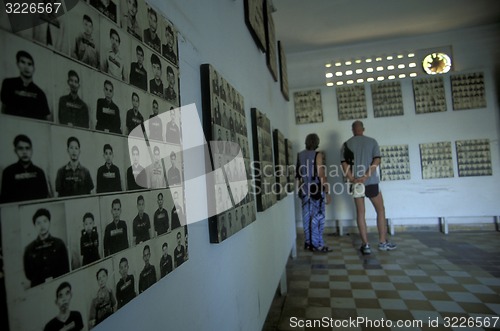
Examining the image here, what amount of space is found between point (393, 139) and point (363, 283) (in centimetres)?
265

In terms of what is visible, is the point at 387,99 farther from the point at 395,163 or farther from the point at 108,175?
the point at 108,175

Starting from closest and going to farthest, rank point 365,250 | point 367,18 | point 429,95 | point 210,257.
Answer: point 210,257
point 365,250
point 367,18
point 429,95

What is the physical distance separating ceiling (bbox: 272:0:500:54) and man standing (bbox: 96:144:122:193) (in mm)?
3484

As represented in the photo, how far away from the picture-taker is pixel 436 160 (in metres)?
4.33

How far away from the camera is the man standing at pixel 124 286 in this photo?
496 millimetres

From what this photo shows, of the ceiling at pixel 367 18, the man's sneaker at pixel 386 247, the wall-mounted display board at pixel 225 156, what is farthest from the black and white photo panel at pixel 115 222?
the man's sneaker at pixel 386 247

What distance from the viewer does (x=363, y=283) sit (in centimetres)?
257

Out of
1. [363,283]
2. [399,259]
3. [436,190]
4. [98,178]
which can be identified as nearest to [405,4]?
[436,190]

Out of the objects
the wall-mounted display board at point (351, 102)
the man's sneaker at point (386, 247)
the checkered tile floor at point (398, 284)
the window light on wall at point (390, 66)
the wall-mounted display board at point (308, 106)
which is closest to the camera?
the checkered tile floor at point (398, 284)

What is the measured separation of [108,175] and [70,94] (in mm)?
135

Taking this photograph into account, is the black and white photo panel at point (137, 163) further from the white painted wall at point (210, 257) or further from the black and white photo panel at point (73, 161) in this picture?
the white painted wall at point (210, 257)

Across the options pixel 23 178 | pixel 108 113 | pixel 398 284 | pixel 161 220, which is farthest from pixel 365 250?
pixel 23 178

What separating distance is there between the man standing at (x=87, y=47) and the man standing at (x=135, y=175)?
164 millimetres

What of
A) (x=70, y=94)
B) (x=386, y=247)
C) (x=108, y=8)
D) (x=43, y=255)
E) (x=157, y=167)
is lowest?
(x=386, y=247)
